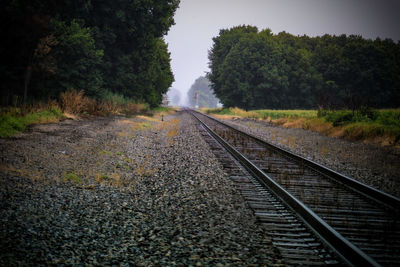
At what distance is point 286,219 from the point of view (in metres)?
3.61

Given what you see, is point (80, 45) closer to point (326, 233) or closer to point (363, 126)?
point (363, 126)

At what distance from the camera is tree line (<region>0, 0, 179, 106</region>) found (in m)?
13.5

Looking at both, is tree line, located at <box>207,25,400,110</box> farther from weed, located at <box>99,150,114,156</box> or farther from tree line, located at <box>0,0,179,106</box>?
weed, located at <box>99,150,114,156</box>

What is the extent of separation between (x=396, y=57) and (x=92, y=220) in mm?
67807

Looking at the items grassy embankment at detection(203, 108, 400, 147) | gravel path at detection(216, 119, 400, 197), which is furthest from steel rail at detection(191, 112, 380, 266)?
grassy embankment at detection(203, 108, 400, 147)

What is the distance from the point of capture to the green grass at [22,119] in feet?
27.3

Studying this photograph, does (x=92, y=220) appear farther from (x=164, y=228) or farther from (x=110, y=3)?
(x=110, y=3)

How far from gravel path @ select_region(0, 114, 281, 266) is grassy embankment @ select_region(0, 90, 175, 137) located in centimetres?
251

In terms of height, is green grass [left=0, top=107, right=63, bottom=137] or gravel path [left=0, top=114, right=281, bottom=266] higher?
green grass [left=0, top=107, right=63, bottom=137]

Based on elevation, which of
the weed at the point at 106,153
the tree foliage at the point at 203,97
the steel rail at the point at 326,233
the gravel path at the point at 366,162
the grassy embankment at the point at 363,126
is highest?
the tree foliage at the point at 203,97

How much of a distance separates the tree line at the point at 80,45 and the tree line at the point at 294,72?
2054 cm

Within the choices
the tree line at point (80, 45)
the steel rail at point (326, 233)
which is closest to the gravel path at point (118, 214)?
the steel rail at point (326, 233)

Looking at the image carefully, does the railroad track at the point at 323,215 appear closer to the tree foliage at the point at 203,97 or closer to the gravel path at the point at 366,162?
the gravel path at the point at 366,162

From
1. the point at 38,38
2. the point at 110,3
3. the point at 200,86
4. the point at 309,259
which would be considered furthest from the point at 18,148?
the point at 200,86
